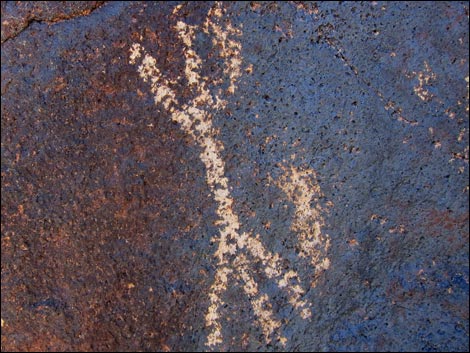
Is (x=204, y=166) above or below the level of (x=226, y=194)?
above

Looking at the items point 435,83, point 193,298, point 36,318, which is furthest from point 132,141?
point 435,83

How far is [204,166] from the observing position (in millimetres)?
1904

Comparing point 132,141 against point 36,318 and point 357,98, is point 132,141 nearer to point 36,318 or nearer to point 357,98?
point 36,318

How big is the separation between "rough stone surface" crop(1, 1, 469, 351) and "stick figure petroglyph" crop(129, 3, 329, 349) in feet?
0.03

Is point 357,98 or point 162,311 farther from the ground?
point 357,98

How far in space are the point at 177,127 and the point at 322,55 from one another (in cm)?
82

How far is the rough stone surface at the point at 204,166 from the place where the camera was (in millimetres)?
1903

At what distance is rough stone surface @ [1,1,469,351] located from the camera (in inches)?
74.9

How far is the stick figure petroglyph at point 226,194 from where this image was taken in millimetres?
1900

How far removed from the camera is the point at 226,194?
1.91 m

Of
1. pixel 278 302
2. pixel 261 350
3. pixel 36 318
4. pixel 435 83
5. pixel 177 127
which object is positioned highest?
pixel 177 127

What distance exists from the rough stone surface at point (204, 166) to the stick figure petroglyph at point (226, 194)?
0.01 meters

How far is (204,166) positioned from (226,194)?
179mm

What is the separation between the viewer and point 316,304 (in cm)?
192
